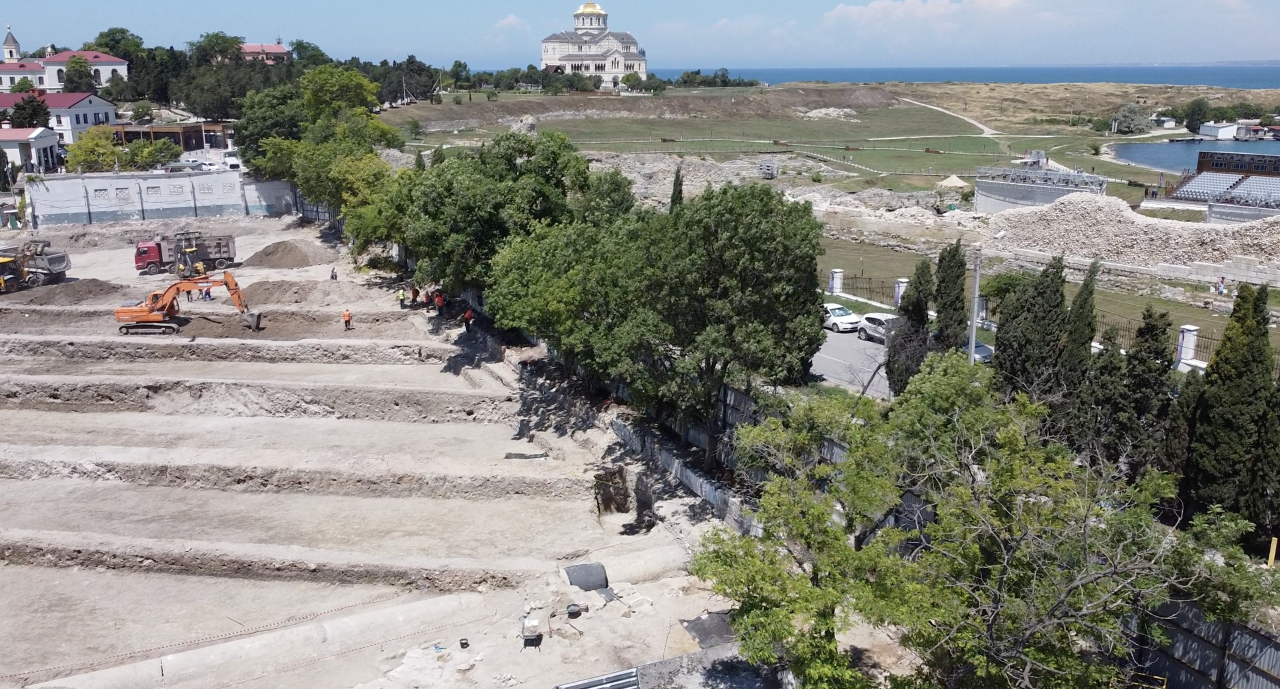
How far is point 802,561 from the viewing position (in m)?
13.0

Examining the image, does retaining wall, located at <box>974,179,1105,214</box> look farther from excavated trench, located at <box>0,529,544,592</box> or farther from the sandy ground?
the sandy ground

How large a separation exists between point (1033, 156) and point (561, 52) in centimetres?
9140

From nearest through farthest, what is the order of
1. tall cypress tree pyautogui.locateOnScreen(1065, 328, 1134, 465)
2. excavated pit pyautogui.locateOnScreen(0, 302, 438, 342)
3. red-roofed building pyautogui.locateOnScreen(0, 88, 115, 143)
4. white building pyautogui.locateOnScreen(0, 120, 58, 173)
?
1. tall cypress tree pyautogui.locateOnScreen(1065, 328, 1134, 465)
2. excavated pit pyautogui.locateOnScreen(0, 302, 438, 342)
3. white building pyautogui.locateOnScreen(0, 120, 58, 173)
4. red-roofed building pyautogui.locateOnScreen(0, 88, 115, 143)

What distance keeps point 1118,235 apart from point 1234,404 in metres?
24.3

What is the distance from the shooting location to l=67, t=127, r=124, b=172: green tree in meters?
60.1

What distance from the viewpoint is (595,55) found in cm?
13388

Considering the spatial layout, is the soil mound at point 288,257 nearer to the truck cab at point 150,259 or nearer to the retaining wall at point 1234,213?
the truck cab at point 150,259

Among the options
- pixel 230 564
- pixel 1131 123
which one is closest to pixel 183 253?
pixel 230 564

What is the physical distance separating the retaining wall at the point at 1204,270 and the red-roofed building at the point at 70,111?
72.2 meters

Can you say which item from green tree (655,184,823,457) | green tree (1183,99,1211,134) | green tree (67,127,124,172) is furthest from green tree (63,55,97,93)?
green tree (1183,99,1211,134)

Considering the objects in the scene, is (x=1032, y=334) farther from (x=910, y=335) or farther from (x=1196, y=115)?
(x=1196, y=115)

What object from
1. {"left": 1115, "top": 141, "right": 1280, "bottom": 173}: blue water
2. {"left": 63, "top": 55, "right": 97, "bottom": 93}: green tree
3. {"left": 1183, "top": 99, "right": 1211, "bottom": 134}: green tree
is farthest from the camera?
{"left": 1183, "top": 99, "right": 1211, "bottom": 134}: green tree

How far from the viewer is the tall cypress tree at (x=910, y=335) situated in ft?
75.0

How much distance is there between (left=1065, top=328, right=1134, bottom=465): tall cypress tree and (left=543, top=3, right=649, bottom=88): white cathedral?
4650 inches
